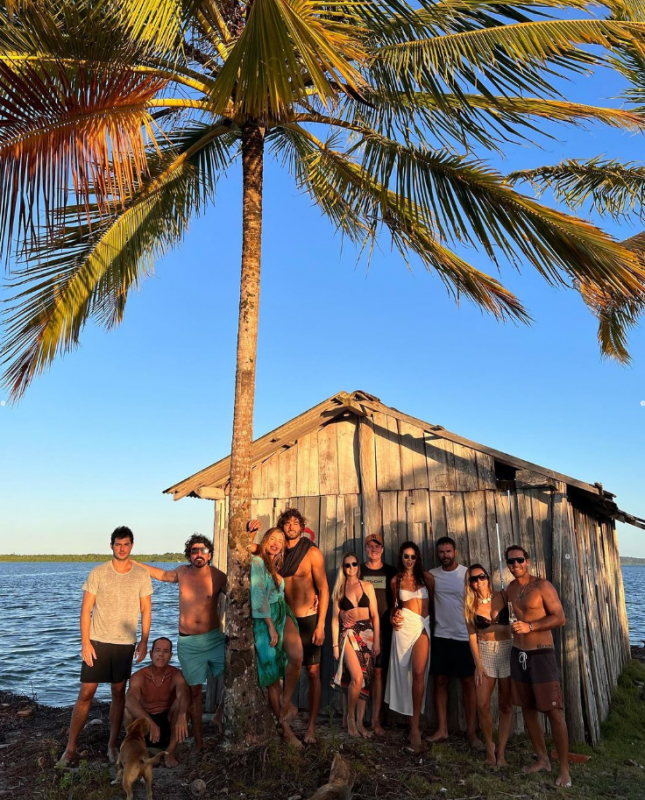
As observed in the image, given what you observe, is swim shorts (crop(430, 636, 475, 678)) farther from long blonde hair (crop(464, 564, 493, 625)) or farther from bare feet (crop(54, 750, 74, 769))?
bare feet (crop(54, 750, 74, 769))

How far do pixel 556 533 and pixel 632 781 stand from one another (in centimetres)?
247

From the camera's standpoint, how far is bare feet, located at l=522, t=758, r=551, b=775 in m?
5.99

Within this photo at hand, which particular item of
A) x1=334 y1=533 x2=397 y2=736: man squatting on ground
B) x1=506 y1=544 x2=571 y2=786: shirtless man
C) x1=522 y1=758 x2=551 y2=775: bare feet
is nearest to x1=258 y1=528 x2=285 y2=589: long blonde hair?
x1=334 y1=533 x2=397 y2=736: man squatting on ground

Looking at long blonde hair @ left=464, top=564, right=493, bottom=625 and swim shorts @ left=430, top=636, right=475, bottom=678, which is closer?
long blonde hair @ left=464, top=564, right=493, bottom=625

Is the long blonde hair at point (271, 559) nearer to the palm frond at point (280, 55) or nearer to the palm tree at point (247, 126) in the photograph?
the palm tree at point (247, 126)

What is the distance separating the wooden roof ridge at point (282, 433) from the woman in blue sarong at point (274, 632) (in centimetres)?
185

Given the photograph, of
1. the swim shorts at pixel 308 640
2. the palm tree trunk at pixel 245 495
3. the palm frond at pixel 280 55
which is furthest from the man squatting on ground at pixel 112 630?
the palm frond at pixel 280 55

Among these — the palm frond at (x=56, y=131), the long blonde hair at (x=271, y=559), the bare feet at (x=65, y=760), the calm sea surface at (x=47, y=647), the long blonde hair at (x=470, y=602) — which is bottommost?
the calm sea surface at (x=47, y=647)

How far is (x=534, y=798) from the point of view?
539 cm

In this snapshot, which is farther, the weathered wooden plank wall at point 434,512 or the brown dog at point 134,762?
the weathered wooden plank wall at point 434,512

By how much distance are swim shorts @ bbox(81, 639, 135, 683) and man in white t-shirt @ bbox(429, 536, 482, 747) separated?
127 inches

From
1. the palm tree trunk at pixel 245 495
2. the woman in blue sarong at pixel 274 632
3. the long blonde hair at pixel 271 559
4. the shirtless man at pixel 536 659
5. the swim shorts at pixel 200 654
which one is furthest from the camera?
the long blonde hair at pixel 271 559

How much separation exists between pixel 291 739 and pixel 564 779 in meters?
2.49

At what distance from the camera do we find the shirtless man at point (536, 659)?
594cm
